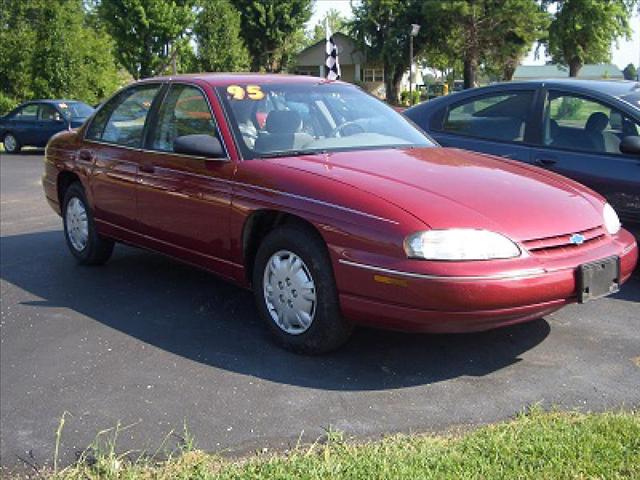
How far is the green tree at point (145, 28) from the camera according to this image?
3772 cm

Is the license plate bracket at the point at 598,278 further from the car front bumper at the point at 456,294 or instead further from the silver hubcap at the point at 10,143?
the silver hubcap at the point at 10,143

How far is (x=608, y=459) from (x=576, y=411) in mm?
556

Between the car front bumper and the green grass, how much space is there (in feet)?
1.93

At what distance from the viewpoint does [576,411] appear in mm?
3400

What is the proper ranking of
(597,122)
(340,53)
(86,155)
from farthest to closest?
(340,53) → (86,155) → (597,122)

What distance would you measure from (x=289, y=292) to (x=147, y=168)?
1722 mm

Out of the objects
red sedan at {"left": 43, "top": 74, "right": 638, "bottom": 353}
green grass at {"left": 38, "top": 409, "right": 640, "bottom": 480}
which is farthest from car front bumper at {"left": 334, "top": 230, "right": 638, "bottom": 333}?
green grass at {"left": 38, "top": 409, "right": 640, "bottom": 480}

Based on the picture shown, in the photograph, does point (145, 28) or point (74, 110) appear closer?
point (74, 110)

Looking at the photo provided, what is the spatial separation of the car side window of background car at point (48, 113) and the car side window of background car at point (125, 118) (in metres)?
14.2

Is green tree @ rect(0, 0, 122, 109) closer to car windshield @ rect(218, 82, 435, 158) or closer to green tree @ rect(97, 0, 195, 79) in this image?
green tree @ rect(97, 0, 195, 79)

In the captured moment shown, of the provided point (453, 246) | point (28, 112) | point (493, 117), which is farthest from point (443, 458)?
point (28, 112)

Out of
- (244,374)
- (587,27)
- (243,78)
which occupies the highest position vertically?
(587,27)

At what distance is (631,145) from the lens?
5.20 meters

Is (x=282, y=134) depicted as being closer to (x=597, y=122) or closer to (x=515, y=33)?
(x=597, y=122)
